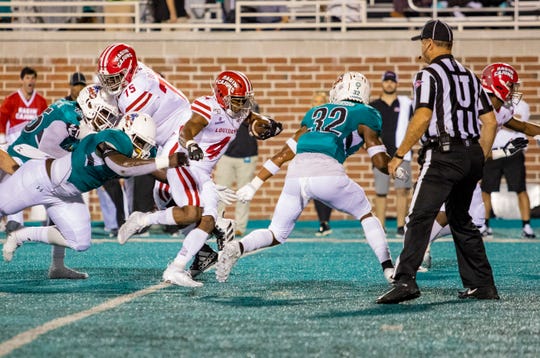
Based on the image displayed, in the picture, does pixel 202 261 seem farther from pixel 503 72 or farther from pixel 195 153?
pixel 503 72

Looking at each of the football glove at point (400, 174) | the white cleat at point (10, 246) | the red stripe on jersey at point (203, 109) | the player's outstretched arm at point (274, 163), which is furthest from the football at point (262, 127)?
the white cleat at point (10, 246)

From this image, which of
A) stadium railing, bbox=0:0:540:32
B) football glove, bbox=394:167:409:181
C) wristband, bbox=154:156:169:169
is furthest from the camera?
stadium railing, bbox=0:0:540:32

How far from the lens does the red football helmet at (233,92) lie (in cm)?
897

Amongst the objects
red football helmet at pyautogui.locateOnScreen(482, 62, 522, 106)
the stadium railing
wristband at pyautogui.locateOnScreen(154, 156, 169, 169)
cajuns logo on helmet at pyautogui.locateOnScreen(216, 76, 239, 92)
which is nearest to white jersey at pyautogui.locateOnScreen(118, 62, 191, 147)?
cajuns logo on helmet at pyautogui.locateOnScreen(216, 76, 239, 92)

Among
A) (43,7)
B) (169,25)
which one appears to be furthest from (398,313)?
(43,7)

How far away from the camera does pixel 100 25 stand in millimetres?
18250

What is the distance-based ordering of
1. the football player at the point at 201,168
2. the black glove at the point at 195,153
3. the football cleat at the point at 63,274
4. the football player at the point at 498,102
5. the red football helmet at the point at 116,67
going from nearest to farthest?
the black glove at the point at 195,153
the football player at the point at 201,168
the red football helmet at the point at 116,67
the football cleat at the point at 63,274
the football player at the point at 498,102

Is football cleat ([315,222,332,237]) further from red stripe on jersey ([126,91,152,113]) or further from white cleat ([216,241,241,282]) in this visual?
white cleat ([216,241,241,282])

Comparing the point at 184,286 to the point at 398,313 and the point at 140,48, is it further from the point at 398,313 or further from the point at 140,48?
the point at 140,48

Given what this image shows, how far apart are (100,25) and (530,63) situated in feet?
23.2

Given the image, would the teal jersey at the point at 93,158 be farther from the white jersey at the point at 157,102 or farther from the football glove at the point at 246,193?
the football glove at the point at 246,193

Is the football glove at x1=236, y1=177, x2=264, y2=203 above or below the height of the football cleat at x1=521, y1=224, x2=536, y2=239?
above

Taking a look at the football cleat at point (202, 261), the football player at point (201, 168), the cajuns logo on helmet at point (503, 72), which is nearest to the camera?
the football player at point (201, 168)

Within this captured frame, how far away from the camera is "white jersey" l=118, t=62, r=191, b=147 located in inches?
359
